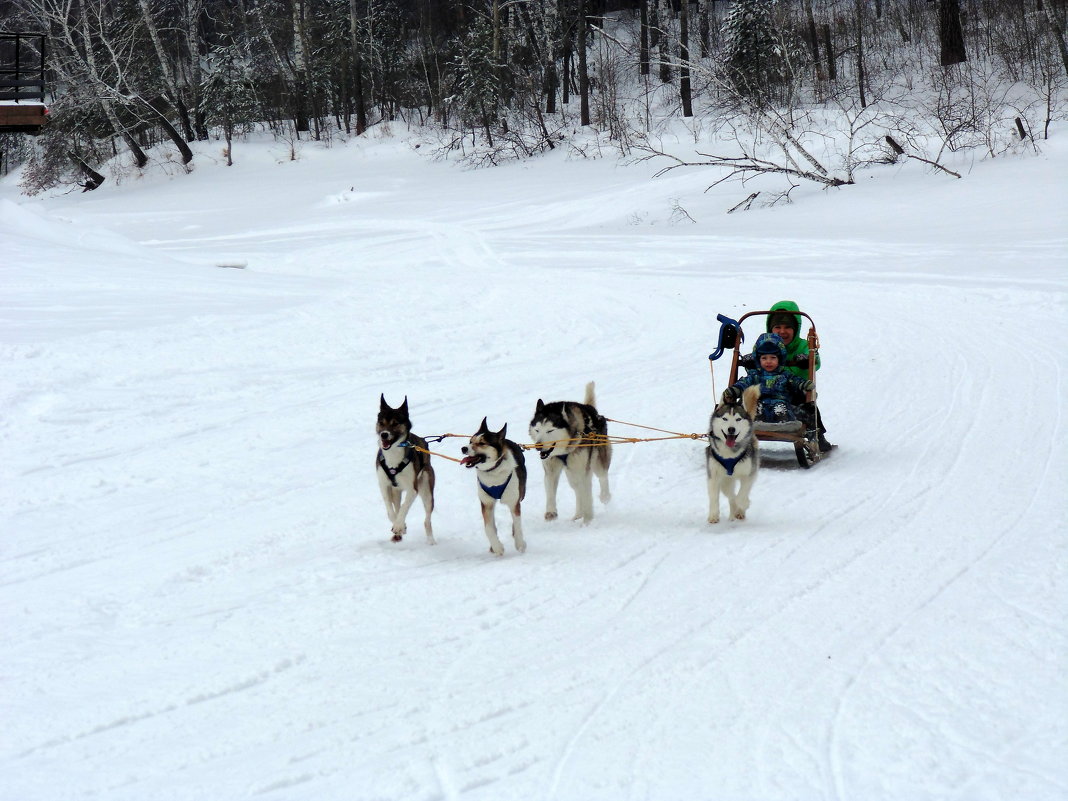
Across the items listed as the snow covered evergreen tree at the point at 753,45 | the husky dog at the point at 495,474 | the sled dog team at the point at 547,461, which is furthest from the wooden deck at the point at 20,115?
the snow covered evergreen tree at the point at 753,45

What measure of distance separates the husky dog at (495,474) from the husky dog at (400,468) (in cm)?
36

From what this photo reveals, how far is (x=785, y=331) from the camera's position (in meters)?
7.75

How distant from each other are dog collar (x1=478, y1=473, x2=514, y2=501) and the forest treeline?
55.4 feet

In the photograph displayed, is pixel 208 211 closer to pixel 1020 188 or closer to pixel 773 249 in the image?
pixel 773 249

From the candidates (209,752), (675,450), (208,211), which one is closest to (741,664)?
(209,752)

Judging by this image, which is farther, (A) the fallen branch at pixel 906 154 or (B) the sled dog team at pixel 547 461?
(A) the fallen branch at pixel 906 154

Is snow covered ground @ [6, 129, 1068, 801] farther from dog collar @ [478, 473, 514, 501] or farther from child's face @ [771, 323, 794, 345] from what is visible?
child's face @ [771, 323, 794, 345]

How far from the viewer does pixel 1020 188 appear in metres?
17.3

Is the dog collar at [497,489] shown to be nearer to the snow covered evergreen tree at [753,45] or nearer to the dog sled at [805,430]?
the dog sled at [805,430]

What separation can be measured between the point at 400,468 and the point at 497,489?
57 centimetres

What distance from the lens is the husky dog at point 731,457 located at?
Answer: 5.66 m

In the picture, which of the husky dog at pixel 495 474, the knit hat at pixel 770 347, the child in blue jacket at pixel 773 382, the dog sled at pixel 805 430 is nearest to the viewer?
the husky dog at pixel 495 474

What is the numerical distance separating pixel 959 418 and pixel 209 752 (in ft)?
21.0

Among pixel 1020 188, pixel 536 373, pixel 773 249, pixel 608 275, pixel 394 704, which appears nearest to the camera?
pixel 394 704
